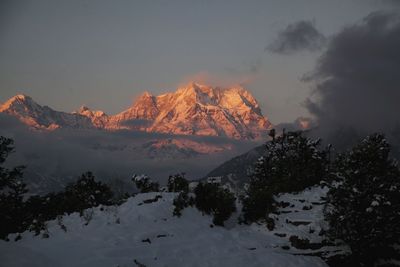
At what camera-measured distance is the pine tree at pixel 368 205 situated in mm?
26828

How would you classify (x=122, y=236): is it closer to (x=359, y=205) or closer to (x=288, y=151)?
(x=359, y=205)

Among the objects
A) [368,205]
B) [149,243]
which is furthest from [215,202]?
[368,205]

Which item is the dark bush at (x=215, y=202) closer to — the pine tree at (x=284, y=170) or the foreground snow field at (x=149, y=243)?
the foreground snow field at (x=149, y=243)

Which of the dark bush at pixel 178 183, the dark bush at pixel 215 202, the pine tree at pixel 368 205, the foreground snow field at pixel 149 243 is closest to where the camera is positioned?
the foreground snow field at pixel 149 243

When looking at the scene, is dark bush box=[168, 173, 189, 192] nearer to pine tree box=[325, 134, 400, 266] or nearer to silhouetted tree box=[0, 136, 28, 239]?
silhouetted tree box=[0, 136, 28, 239]

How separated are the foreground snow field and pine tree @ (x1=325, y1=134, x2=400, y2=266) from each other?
2687 millimetres

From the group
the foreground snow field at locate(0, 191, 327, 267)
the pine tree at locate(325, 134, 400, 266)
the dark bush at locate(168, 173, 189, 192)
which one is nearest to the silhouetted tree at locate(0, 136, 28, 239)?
the foreground snow field at locate(0, 191, 327, 267)

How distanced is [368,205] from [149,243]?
46.0 ft

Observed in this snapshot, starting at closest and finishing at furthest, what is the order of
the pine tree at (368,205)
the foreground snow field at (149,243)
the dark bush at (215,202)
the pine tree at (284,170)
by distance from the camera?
1. the foreground snow field at (149,243)
2. the pine tree at (368,205)
3. the dark bush at (215,202)
4. the pine tree at (284,170)

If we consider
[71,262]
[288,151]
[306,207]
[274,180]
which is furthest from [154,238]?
[288,151]

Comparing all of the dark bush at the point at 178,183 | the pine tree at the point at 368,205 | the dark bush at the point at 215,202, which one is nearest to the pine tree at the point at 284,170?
the dark bush at the point at 215,202

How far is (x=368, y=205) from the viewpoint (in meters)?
27.3

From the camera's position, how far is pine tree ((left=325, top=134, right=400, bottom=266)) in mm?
26828

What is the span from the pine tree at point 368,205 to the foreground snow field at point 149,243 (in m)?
2.69
